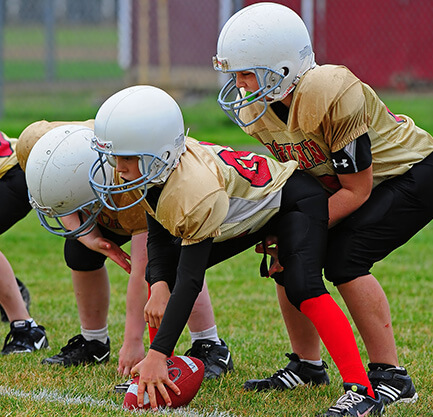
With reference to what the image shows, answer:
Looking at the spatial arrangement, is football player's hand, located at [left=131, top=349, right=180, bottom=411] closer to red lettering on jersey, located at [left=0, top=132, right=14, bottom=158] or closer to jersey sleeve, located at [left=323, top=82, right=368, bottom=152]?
jersey sleeve, located at [left=323, top=82, right=368, bottom=152]

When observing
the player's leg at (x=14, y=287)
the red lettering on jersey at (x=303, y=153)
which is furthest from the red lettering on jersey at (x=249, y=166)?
the player's leg at (x=14, y=287)

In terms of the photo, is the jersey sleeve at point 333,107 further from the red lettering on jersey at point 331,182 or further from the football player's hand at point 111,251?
the football player's hand at point 111,251

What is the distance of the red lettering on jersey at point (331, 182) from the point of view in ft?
11.6

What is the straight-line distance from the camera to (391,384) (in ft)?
11.3

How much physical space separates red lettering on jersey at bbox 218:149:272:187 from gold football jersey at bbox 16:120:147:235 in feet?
1.52

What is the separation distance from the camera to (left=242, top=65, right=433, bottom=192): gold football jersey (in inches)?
130

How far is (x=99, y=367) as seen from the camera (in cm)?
399

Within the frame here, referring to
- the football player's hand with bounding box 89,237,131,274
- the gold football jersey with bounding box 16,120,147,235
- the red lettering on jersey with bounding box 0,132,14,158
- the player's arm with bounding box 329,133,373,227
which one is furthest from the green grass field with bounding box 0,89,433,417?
the red lettering on jersey with bounding box 0,132,14,158

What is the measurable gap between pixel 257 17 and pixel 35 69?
45.8ft

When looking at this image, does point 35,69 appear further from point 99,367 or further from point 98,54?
point 99,367

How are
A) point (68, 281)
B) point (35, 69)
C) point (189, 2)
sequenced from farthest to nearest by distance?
point (35, 69), point (189, 2), point (68, 281)

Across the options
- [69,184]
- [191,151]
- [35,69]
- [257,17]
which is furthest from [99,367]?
[35,69]

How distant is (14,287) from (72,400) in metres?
1.31

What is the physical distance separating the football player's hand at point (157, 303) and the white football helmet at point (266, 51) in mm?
762
